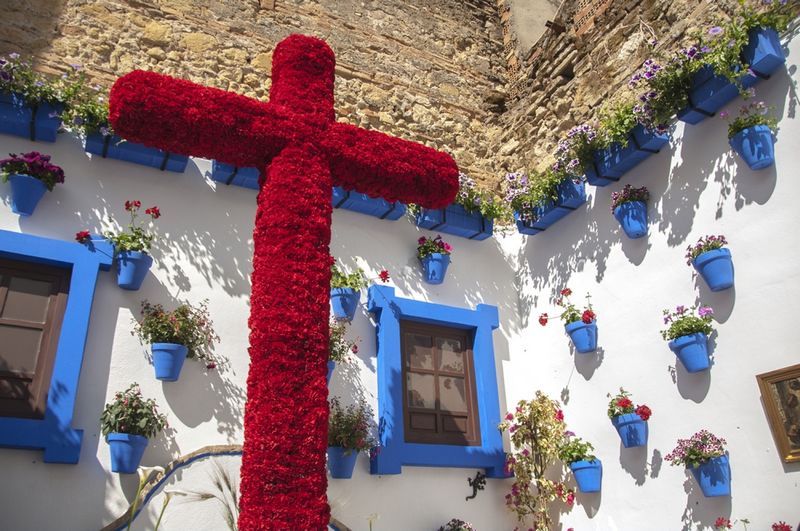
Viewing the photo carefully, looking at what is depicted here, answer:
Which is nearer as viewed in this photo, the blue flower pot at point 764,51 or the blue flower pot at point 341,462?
the blue flower pot at point 764,51

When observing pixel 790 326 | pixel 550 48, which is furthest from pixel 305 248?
pixel 550 48

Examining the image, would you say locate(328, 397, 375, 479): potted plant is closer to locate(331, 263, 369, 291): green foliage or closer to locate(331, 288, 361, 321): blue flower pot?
locate(331, 288, 361, 321): blue flower pot

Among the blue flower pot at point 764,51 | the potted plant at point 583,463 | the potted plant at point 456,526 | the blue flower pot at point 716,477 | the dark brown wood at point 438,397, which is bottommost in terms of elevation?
the potted plant at point 456,526

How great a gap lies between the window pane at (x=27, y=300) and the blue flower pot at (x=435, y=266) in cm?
299

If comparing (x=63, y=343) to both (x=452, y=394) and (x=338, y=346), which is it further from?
(x=452, y=394)

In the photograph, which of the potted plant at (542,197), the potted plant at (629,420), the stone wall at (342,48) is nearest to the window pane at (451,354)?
the potted plant at (542,197)

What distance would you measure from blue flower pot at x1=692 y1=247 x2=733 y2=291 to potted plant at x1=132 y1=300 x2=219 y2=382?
3.46 metres

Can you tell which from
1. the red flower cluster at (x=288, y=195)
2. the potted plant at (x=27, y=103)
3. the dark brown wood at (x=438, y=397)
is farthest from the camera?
the dark brown wood at (x=438, y=397)

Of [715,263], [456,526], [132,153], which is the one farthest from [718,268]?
[132,153]

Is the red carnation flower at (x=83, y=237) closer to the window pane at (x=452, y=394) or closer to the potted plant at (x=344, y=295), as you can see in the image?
the potted plant at (x=344, y=295)

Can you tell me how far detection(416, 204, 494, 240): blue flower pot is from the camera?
244 inches

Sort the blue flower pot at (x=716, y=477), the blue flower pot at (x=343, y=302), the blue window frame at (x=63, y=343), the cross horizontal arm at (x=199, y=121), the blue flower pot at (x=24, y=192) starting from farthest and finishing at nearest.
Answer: the blue flower pot at (x=343, y=302)
the blue flower pot at (x=24, y=192)
the blue flower pot at (x=716, y=477)
the blue window frame at (x=63, y=343)
the cross horizontal arm at (x=199, y=121)

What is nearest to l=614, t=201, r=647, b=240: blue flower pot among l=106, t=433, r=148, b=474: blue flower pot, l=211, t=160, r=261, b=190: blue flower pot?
l=211, t=160, r=261, b=190: blue flower pot

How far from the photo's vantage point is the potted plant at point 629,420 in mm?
4836
